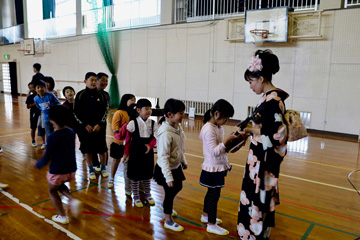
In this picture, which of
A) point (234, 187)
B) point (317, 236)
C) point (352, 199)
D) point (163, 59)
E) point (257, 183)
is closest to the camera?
point (257, 183)

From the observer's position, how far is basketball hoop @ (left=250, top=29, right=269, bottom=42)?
817 cm

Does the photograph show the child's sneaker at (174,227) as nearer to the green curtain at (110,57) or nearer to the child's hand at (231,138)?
the child's hand at (231,138)

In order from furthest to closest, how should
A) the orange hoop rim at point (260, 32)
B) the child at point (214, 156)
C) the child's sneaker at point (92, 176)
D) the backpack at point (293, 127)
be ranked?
the orange hoop rim at point (260, 32), the child's sneaker at point (92, 176), the child at point (214, 156), the backpack at point (293, 127)

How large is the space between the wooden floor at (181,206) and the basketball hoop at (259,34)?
4.32 metres

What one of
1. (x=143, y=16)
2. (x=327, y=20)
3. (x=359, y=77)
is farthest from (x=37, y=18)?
(x=359, y=77)

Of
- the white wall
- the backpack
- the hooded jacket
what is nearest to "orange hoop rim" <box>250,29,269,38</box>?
the white wall

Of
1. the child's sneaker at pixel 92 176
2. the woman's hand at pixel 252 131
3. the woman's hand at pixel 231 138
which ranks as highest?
the woman's hand at pixel 252 131

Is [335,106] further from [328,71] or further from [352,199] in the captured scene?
[352,199]

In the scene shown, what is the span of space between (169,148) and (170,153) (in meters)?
0.09

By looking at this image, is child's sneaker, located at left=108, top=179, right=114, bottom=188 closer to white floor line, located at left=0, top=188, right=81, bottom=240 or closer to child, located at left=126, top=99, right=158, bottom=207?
child, located at left=126, top=99, right=158, bottom=207

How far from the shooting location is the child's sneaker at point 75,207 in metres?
3.02

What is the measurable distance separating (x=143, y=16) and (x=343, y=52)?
743 centimetres

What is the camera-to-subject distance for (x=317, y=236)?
106 inches

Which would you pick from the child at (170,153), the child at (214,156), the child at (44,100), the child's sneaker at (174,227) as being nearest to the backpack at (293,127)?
the child at (214,156)
